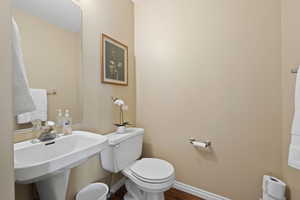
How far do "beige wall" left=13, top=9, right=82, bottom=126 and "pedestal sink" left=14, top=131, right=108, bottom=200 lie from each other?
0.25 m

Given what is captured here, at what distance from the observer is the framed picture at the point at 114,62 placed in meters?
1.37

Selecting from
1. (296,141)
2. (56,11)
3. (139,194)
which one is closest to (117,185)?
(139,194)

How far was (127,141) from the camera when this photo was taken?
52.2 inches

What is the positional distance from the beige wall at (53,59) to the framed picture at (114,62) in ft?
0.82

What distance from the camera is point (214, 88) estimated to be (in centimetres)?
134

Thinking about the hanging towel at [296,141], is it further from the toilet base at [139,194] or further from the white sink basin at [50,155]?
the white sink basin at [50,155]

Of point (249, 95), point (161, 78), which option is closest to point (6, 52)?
point (161, 78)

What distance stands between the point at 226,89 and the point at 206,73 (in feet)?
0.82

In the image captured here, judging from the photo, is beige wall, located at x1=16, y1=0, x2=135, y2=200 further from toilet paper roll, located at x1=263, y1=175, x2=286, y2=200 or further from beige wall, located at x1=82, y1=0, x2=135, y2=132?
toilet paper roll, located at x1=263, y1=175, x2=286, y2=200

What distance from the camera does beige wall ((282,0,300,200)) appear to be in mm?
946

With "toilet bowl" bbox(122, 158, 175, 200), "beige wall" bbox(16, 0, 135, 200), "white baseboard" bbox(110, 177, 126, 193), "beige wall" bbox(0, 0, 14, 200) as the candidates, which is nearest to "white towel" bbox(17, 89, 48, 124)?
"beige wall" bbox(16, 0, 135, 200)

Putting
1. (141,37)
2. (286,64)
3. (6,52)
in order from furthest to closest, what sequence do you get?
(141,37) → (286,64) → (6,52)

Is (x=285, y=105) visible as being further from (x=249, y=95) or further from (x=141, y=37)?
(x=141, y=37)

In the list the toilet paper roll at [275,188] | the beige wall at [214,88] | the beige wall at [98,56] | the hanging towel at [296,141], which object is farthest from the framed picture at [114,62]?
the toilet paper roll at [275,188]
